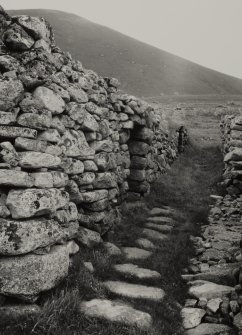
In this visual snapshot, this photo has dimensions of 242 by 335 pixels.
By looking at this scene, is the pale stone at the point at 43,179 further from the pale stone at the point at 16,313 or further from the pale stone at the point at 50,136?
the pale stone at the point at 16,313

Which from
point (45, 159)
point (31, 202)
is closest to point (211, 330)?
point (31, 202)

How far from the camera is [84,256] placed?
6371mm

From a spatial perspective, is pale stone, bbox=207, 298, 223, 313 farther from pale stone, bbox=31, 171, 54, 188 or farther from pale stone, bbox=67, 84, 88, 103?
pale stone, bbox=67, 84, 88, 103

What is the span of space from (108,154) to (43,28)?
10.2 ft

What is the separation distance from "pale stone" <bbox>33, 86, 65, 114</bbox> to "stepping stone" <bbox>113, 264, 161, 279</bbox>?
2.99m

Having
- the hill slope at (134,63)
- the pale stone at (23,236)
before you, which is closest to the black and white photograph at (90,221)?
the pale stone at (23,236)

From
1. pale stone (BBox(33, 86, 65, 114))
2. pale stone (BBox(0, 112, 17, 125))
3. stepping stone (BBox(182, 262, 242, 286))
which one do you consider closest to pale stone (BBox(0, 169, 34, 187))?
pale stone (BBox(0, 112, 17, 125))

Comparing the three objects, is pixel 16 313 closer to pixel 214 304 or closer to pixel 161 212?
pixel 214 304

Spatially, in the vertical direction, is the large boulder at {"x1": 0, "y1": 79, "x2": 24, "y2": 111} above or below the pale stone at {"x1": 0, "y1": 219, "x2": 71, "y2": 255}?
above

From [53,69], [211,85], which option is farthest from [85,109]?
[211,85]

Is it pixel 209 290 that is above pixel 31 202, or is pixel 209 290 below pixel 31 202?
below

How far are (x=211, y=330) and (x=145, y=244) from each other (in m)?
3.07

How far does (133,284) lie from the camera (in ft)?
19.9

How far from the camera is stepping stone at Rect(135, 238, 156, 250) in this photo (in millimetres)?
7886
